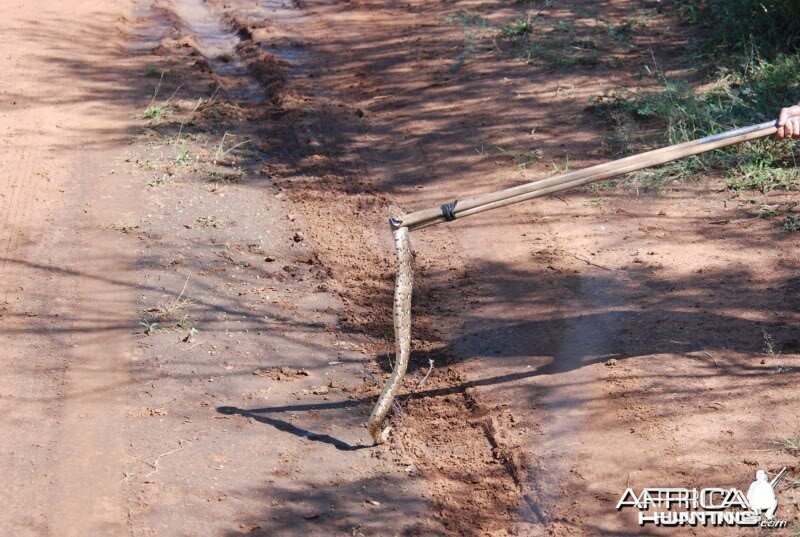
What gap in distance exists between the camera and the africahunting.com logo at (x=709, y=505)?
3.92 m

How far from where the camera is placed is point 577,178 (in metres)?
4.34

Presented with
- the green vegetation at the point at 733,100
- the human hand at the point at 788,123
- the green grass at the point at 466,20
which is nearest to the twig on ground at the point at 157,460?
the human hand at the point at 788,123

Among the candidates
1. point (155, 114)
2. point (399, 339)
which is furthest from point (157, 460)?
point (155, 114)

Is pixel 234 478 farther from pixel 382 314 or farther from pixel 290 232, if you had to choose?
pixel 290 232

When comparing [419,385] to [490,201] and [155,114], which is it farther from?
[155,114]

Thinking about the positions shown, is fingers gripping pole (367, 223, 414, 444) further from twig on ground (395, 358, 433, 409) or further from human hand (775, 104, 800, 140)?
human hand (775, 104, 800, 140)

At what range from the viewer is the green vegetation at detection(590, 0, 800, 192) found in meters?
6.85

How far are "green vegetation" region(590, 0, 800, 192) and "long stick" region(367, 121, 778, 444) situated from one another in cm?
239

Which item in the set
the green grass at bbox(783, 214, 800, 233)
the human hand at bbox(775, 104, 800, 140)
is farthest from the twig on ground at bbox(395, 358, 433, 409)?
the green grass at bbox(783, 214, 800, 233)

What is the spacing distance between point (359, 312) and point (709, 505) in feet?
7.70

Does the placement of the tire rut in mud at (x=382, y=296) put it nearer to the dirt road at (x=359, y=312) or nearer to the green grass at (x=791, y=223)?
the dirt road at (x=359, y=312)

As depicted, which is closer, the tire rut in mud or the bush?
the tire rut in mud

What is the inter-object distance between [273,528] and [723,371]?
2.26 m

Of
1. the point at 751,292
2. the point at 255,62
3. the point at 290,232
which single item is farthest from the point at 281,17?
the point at 751,292
